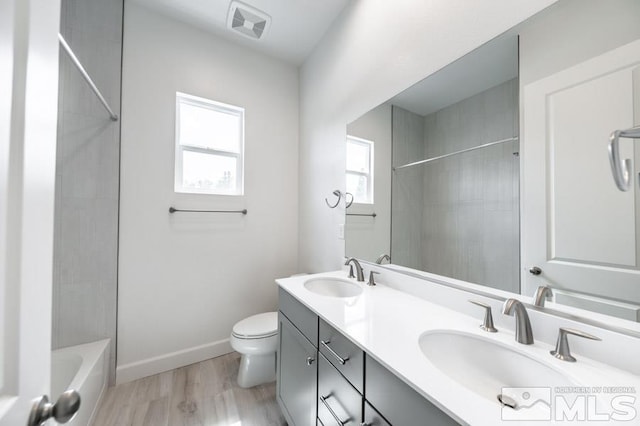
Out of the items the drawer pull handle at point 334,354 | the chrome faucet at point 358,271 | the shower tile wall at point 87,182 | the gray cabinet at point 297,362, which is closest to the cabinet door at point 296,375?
the gray cabinet at point 297,362

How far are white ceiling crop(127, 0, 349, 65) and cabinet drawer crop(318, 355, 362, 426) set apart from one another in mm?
2264

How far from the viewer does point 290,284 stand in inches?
56.3

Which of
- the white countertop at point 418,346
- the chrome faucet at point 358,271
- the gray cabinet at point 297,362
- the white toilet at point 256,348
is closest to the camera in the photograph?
the white countertop at point 418,346

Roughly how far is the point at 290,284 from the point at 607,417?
3.93 feet

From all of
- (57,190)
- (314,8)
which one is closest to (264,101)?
(314,8)

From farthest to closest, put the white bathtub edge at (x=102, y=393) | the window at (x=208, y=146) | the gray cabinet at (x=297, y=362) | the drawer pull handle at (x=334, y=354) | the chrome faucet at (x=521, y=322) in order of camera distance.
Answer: the window at (x=208, y=146)
the white bathtub edge at (x=102, y=393)
the gray cabinet at (x=297, y=362)
the drawer pull handle at (x=334, y=354)
the chrome faucet at (x=521, y=322)

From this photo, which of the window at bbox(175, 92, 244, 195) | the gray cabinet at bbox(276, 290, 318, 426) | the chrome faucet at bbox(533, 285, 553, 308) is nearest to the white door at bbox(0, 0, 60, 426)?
the gray cabinet at bbox(276, 290, 318, 426)

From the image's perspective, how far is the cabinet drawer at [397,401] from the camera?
0.57 meters

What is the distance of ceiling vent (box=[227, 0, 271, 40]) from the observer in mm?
1811

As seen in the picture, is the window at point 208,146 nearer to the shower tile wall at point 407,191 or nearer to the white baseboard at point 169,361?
the white baseboard at point 169,361

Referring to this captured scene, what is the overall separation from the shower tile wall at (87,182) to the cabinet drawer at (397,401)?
1.89 metres

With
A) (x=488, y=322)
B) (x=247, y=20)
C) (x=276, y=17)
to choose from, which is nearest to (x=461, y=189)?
(x=488, y=322)

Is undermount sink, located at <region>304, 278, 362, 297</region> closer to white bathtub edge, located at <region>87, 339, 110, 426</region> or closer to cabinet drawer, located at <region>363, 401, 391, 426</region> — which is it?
cabinet drawer, located at <region>363, 401, 391, 426</region>

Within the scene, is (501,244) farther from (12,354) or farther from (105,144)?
(105,144)
